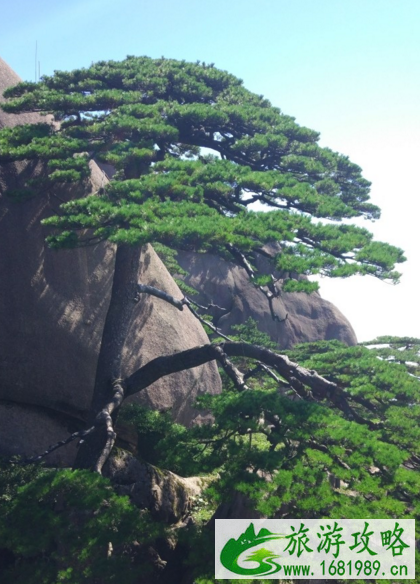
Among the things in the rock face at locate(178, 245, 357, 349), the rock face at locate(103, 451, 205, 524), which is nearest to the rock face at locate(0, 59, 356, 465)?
the rock face at locate(103, 451, 205, 524)

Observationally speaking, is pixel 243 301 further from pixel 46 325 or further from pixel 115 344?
pixel 115 344

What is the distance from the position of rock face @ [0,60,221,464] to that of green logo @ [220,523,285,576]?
15.5 ft

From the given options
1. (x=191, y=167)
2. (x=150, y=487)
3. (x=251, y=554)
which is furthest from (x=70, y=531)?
(x=191, y=167)

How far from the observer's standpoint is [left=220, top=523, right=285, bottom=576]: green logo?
21.0 ft

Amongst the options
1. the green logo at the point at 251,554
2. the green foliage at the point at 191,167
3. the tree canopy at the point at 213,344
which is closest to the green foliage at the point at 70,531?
the tree canopy at the point at 213,344

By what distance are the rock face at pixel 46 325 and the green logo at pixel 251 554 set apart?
4.73m

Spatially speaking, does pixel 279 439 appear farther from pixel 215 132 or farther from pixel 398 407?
pixel 215 132

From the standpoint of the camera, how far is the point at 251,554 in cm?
660

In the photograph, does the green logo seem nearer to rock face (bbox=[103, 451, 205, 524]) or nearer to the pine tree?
the pine tree

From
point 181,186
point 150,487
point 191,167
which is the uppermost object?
point 191,167

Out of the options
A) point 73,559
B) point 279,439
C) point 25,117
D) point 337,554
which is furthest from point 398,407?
point 25,117

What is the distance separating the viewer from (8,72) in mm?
12141

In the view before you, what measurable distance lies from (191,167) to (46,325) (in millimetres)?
3861

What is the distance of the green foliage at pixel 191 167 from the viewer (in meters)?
8.21
